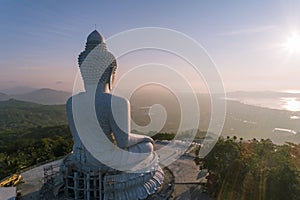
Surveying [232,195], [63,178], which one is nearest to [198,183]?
[232,195]

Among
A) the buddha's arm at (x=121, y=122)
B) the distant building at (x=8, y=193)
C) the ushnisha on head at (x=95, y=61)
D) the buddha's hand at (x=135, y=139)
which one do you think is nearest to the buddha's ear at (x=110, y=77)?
the ushnisha on head at (x=95, y=61)

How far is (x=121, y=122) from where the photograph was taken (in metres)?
13.5

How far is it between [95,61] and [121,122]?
3.38m

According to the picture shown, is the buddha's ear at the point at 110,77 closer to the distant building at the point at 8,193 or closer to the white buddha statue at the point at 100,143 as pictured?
the white buddha statue at the point at 100,143

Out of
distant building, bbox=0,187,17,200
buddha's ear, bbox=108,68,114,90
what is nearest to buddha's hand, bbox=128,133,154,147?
buddha's ear, bbox=108,68,114,90

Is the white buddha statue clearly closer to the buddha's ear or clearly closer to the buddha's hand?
the buddha's hand

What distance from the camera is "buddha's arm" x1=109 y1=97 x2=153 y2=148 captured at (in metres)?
13.4

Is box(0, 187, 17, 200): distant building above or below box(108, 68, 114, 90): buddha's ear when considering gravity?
below

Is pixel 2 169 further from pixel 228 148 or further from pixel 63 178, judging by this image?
pixel 228 148

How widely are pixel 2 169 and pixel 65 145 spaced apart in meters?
5.48

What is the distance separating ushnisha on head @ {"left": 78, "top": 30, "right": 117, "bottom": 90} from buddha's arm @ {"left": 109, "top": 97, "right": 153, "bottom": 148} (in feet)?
4.89

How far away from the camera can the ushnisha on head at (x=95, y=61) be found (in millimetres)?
13922

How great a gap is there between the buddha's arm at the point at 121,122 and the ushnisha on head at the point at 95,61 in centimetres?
149

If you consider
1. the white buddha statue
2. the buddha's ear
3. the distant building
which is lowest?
the distant building
